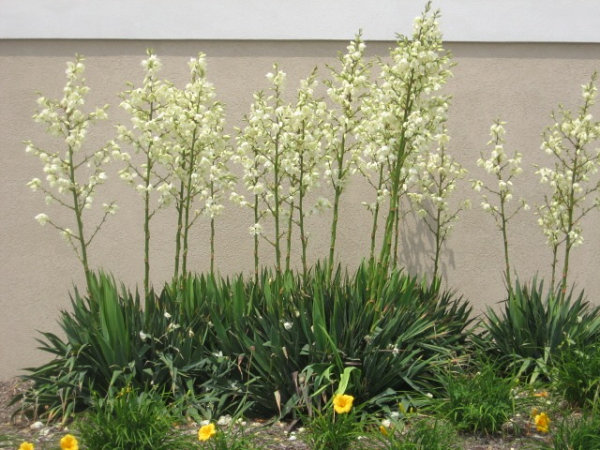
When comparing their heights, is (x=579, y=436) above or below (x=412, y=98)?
below

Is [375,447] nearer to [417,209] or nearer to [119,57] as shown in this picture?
[417,209]

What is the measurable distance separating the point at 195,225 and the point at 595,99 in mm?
3213

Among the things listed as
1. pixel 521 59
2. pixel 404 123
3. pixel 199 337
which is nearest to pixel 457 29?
pixel 521 59

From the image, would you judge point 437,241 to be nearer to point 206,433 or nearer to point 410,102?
point 410,102

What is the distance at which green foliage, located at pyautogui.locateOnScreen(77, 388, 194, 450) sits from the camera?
11.1ft

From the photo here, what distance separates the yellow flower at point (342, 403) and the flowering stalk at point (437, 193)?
183 centimetres

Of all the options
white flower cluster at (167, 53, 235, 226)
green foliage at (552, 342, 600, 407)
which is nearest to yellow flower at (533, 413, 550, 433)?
green foliage at (552, 342, 600, 407)

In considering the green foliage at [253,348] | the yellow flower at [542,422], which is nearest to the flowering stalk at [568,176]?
the green foliage at [253,348]

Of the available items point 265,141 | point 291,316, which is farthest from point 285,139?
point 291,316

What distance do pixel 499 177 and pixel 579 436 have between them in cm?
215

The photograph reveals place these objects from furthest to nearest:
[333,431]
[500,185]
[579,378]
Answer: [500,185] < [579,378] < [333,431]

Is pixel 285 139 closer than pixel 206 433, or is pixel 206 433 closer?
pixel 206 433

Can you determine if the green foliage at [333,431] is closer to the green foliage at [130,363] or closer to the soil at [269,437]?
the soil at [269,437]

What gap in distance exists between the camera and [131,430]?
3.42 metres
